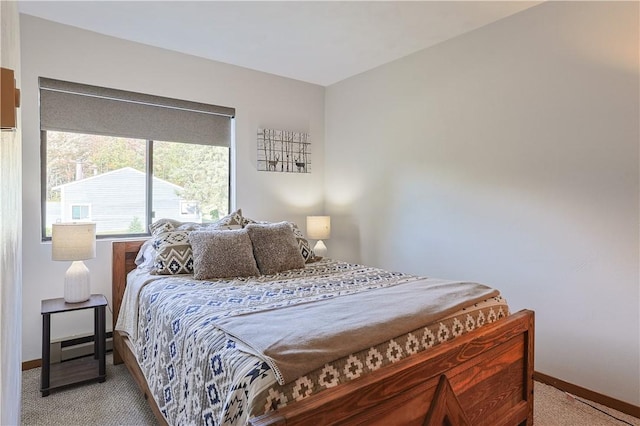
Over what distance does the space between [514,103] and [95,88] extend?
3155 mm

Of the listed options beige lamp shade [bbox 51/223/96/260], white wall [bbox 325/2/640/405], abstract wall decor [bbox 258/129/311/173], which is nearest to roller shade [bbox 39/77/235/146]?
abstract wall decor [bbox 258/129/311/173]

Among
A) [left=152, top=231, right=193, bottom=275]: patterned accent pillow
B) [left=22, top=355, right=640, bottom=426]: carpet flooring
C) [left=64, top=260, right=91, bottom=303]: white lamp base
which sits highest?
[left=152, top=231, right=193, bottom=275]: patterned accent pillow

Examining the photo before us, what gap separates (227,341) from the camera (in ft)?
4.35

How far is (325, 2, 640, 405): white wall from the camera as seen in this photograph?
7.14ft

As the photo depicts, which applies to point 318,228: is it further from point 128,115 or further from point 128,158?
point 128,115

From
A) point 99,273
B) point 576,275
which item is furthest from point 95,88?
point 576,275

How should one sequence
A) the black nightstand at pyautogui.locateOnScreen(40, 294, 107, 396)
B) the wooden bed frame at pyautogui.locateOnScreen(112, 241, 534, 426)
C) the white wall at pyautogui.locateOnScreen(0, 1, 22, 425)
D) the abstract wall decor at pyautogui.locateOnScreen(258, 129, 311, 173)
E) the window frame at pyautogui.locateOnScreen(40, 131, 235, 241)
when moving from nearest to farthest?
the white wall at pyautogui.locateOnScreen(0, 1, 22, 425)
the wooden bed frame at pyautogui.locateOnScreen(112, 241, 534, 426)
the black nightstand at pyautogui.locateOnScreen(40, 294, 107, 396)
the window frame at pyautogui.locateOnScreen(40, 131, 235, 241)
the abstract wall decor at pyautogui.locateOnScreen(258, 129, 311, 173)

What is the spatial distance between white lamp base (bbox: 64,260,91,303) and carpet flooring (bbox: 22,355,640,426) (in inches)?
22.5

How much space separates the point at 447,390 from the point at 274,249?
160 centimetres

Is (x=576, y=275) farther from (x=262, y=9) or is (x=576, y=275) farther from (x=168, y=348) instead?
(x=262, y=9)

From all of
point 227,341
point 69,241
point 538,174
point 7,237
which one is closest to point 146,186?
point 69,241

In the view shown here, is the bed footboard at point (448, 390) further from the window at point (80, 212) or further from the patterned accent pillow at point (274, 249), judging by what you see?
the window at point (80, 212)

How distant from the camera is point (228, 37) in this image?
9.64ft

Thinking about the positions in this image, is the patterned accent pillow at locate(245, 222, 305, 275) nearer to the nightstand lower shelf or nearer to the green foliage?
the green foliage
